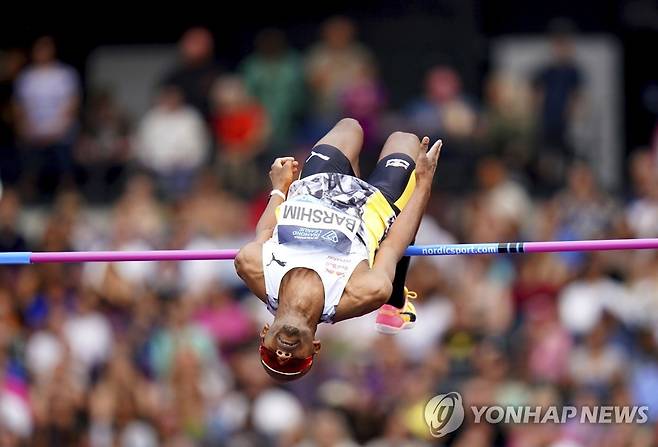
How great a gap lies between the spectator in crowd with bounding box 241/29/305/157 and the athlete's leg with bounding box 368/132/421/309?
23.0ft

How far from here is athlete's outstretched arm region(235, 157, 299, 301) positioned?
40.0 ft

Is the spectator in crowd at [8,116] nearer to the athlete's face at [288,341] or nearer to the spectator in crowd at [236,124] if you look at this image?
the spectator in crowd at [236,124]

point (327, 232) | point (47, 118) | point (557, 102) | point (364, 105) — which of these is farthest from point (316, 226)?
point (47, 118)

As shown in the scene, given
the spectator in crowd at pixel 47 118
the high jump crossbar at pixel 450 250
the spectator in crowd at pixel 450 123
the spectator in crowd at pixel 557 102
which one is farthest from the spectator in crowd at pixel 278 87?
the high jump crossbar at pixel 450 250

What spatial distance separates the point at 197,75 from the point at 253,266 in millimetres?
8609

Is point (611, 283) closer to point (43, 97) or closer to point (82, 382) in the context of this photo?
point (82, 382)

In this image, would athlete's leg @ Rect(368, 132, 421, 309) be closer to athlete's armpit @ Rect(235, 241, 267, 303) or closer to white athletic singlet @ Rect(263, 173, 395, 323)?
white athletic singlet @ Rect(263, 173, 395, 323)

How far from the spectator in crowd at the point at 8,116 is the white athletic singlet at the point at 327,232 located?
860 cm

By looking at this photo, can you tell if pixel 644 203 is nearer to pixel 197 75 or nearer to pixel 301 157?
pixel 301 157

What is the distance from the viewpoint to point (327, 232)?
12.2 m

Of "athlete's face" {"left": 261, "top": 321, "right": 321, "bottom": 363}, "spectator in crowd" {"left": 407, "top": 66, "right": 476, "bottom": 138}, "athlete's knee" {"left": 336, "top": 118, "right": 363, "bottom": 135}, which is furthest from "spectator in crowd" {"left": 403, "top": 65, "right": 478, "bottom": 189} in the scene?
"athlete's face" {"left": 261, "top": 321, "right": 321, "bottom": 363}

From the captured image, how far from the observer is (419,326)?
17.4 meters

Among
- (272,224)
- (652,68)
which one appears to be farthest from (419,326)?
(652,68)

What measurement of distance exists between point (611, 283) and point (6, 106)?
852 centimetres
